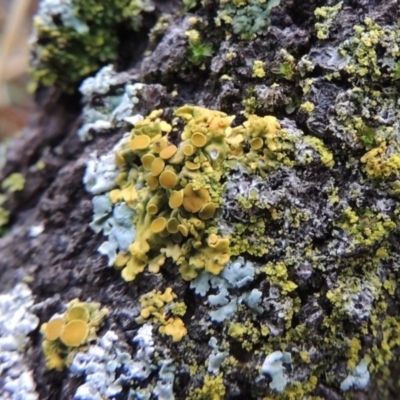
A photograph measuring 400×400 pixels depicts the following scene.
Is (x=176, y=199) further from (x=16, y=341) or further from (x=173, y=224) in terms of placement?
(x=16, y=341)

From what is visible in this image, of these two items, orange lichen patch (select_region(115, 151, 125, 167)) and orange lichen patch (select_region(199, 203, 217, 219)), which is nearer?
orange lichen patch (select_region(199, 203, 217, 219))

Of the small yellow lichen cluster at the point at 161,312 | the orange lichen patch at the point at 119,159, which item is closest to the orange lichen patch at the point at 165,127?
the orange lichen patch at the point at 119,159

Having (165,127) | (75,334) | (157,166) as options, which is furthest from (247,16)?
(75,334)

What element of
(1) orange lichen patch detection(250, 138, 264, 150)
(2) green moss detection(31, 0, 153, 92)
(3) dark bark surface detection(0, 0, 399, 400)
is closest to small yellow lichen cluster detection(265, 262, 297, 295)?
(3) dark bark surface detection(0, 0, 399, 400)

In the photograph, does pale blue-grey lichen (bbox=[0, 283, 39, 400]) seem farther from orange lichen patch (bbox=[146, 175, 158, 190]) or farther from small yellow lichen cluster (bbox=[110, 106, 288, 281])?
orange lichen patch (bbox=[146, 175, 158, 190])

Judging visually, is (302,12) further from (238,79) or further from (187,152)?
(187,152)

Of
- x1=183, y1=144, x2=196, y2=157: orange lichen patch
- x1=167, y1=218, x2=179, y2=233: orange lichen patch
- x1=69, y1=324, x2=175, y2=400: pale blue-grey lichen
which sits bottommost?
x1=69, y1=324, x2=175, y2=400: pale blue-grey lichen

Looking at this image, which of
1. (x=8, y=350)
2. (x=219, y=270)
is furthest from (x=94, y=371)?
(x=219, y=270)
